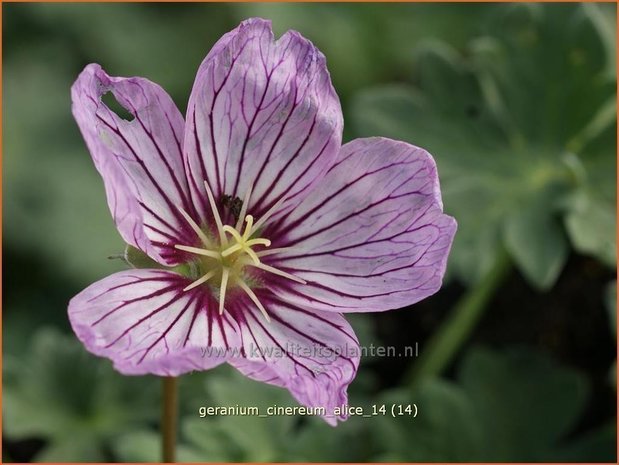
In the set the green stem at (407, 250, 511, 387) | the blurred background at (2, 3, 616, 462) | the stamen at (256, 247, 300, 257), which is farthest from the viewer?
the green stem at (407, 250, 511, 387)

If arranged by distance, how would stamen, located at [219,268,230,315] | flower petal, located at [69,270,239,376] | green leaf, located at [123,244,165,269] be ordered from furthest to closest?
1. stamen, located at [219,268,230,315]
2. green leaf, located at [123,244,165,269]
3. flower petal, located at [69,270,239,376]

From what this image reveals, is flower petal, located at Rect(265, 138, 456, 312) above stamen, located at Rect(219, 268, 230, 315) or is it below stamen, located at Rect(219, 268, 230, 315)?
above

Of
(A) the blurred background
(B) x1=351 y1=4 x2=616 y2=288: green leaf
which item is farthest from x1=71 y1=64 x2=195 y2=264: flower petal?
(B) x1=351 y1=4 x2=616 y2=288: green leaf

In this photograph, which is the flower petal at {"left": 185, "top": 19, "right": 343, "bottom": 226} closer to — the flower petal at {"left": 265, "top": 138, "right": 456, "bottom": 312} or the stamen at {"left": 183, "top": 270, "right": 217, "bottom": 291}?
the flower petal at {"left": 265, "top": 138, "right": 456, "bottom": 312}

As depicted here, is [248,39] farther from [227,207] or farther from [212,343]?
[212,343]

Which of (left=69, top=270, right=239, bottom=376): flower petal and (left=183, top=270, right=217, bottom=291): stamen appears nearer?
(left=69, top=270, right=239, bottom=376): flower petal

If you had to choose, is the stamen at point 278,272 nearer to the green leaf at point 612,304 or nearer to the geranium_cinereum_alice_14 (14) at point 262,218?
the geranium_cinereum_alice_14 (14) at point 262,218

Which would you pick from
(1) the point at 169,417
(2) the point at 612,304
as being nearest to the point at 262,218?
(1) the point at 169,417

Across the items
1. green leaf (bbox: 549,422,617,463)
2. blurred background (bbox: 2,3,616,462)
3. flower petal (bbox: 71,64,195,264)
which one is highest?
flower petal (bbox: 71,64,195,264)
